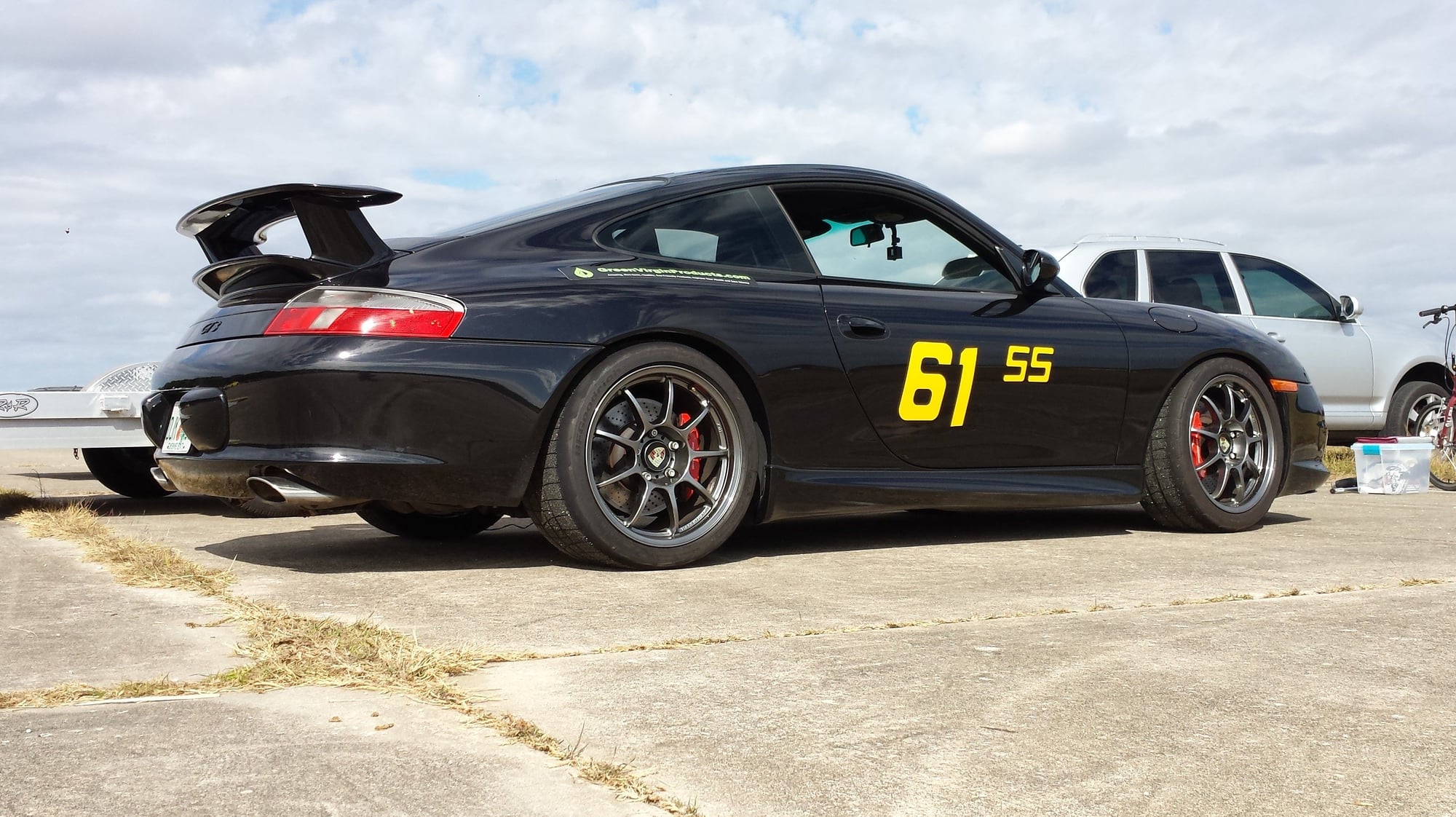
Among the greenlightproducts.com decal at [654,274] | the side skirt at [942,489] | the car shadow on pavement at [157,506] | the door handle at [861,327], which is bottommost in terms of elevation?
the car shadow on pavement at [157,506]

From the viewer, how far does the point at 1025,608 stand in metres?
3.43

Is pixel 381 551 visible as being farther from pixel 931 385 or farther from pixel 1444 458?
pixel 1444 458

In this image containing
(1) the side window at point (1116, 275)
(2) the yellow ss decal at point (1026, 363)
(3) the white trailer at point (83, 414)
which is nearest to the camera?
(2) the yellow ss decal at point (1026, 363)

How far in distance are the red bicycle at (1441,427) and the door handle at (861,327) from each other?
19.1 feet

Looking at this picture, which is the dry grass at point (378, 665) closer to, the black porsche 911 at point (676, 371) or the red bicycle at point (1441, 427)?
the black porsche 911 at point (676, 371)

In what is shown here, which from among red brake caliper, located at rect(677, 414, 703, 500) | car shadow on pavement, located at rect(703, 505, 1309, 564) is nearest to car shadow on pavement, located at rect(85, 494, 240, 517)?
car shadow on pavement, located at rect(703, 505, 1309, 564)

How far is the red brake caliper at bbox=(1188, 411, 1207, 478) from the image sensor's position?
5457 mm

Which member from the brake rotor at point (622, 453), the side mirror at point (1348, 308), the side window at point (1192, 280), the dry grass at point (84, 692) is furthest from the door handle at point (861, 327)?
the side mirror at point (1348, 308)

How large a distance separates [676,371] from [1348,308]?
7.27 metres

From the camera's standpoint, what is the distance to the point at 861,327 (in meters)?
4.55

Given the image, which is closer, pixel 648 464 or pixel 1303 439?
pixel 648 464

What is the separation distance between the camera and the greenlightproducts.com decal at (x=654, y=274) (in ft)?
13.5

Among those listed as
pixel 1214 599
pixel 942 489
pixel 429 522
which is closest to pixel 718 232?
pixel 942 489

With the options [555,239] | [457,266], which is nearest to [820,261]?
[555,239]
